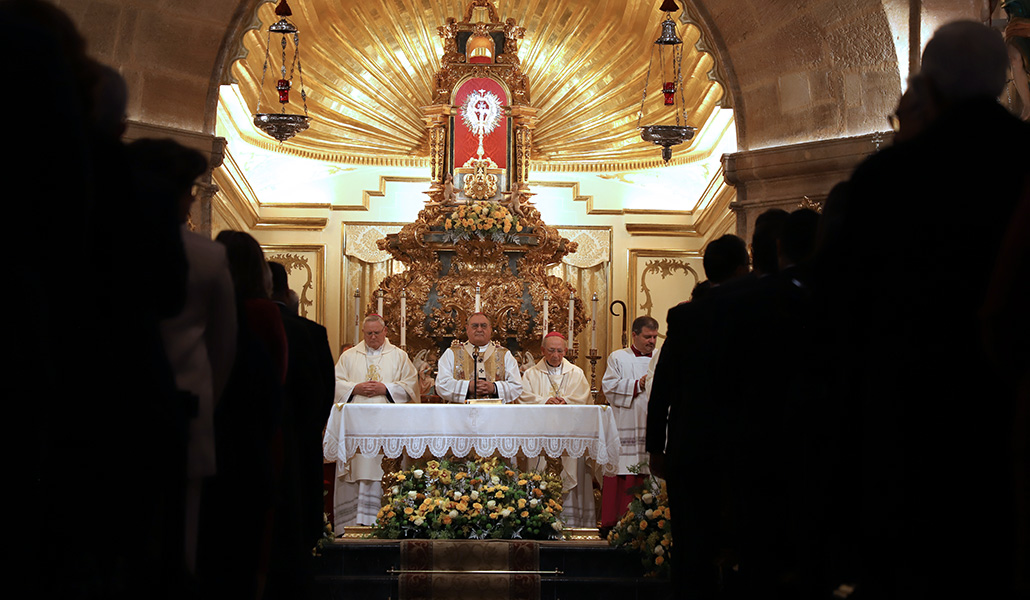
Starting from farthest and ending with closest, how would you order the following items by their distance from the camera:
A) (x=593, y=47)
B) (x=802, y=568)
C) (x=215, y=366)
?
(x=593, y=47)
(x=802, y=568)
(x=215, y=366)

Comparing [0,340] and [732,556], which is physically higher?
[0,340]

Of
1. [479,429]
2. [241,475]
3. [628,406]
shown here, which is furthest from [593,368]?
[241,475]

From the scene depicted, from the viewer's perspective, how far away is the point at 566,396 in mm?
10188

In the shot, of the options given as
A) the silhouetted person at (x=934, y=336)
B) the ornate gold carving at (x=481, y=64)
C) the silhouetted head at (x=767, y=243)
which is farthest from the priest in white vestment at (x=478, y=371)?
the silhouetted person at (x=934, y=336)

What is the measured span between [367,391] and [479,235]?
2.66m

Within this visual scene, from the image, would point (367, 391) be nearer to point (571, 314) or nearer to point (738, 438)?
point (571, 314)

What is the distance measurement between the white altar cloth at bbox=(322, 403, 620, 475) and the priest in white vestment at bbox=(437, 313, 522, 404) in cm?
66

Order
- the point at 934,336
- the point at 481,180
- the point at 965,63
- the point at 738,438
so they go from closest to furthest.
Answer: the point at 934,336 → the point at 965,63 → the point at 738,438 → the point at 481,180

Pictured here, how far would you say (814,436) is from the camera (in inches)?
143

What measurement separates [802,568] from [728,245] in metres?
1.77

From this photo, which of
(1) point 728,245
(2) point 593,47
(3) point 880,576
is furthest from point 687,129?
(3) point 880,576

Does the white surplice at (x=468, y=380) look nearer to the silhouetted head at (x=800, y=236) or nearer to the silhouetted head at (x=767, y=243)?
the silhouetted head at (x=767, y=243)

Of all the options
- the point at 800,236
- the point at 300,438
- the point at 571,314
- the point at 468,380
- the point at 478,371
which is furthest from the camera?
the point at 571,314

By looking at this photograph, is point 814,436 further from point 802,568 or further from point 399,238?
point 399,238
